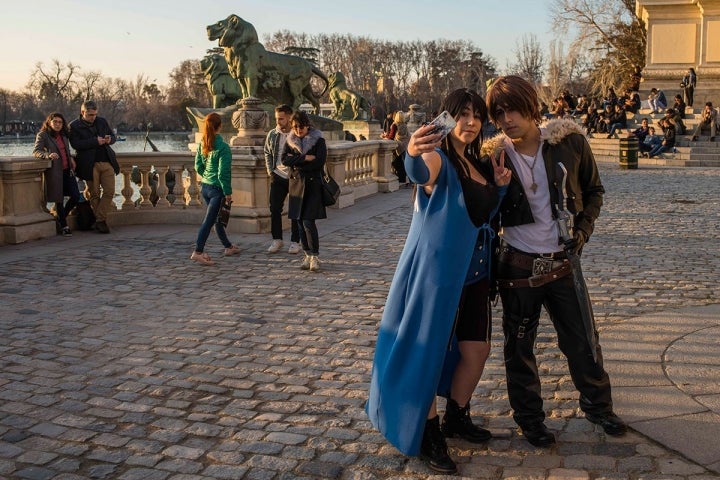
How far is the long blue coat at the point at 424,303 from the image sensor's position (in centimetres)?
407

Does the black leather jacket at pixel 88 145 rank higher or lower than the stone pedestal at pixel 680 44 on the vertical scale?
lower

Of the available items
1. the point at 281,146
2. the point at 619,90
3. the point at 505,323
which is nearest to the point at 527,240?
the point at 505,323

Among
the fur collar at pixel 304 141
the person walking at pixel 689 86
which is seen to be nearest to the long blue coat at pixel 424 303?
the fur collar at pixel 304 141

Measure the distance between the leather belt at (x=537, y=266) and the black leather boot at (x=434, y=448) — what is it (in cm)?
81

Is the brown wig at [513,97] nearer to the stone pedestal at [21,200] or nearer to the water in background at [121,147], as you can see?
the stone pedestal at [21,200]

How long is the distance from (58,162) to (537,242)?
358 inches

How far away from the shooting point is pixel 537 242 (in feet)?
14.4

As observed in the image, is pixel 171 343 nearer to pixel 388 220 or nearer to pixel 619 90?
pixel 388 220

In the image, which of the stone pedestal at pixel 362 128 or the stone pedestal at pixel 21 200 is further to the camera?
the stone pedestal at pixel 362 128

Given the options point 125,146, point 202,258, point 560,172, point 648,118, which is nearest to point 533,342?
point 560,172

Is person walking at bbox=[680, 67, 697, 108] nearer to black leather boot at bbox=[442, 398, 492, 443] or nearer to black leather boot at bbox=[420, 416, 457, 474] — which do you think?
black leather boot at bbox=[442, 398, 492, 443]

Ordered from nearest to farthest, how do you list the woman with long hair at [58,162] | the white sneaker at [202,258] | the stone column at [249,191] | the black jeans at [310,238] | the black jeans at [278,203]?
the black jeans at [310,238], the white sneaker at [202,258], the black jeans at [278,203], the woman with long hair at [58,162], the stone column at [249,191]

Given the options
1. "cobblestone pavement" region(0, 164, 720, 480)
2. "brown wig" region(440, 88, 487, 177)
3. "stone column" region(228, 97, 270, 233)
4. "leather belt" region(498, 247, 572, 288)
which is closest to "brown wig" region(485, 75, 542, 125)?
"brown wig" region(440, 88, 487, 177)

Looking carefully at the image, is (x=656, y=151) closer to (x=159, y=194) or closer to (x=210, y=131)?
(x=159, y=194)
